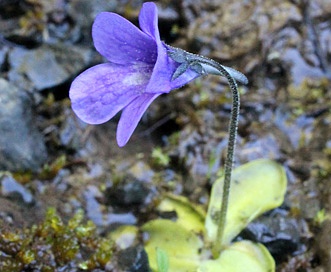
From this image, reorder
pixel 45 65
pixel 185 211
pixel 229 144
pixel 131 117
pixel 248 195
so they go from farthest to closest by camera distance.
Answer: pixel 45 65 → pixel 185 211 → pixel 248 195 → pixel 229 144 → pixel 131 117

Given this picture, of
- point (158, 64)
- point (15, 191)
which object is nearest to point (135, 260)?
point (15, 191)

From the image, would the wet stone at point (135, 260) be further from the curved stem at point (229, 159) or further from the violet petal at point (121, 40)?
the violet petal at point (121, 40)

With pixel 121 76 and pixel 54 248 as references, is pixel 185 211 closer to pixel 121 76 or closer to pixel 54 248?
pixel 54 248

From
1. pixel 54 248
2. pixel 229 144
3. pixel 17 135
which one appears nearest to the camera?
pixel 229 144

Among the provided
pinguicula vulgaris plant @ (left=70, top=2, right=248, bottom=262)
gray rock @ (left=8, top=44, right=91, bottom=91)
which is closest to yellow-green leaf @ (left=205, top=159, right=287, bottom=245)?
pinguicula vulgaris plant @ (left=70, top=2, right=248, bottom=262)

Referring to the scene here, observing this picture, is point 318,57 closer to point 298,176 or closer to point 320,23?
point 320,23

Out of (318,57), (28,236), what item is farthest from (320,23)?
(28,236)

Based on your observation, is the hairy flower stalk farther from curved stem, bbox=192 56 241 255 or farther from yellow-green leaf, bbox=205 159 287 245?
yellow-green leaf, bbox=205 159 287 245
